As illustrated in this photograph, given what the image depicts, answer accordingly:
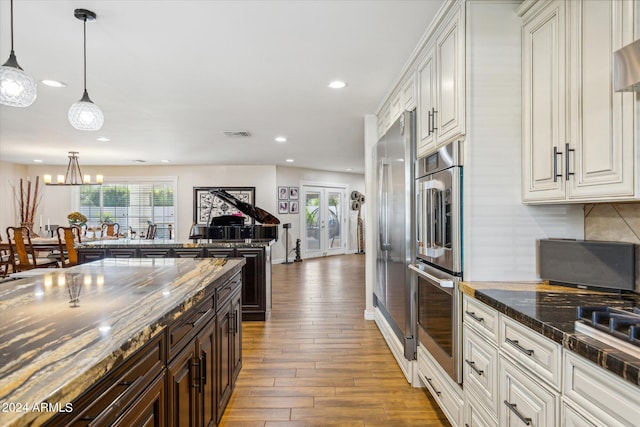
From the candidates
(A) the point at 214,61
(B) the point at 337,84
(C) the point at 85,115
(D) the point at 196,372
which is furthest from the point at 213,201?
(D) the point at 196,372

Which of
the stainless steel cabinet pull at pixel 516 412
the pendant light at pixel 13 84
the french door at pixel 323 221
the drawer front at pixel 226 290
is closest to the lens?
the stainless steel cabinet pull at pixel 516 412

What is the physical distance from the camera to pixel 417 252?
255 cm

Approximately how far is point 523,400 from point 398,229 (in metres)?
1.64

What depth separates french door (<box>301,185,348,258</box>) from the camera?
10.2 meters

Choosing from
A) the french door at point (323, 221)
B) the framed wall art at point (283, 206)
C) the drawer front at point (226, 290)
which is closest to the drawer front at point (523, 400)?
the drawer front at point (226, 290)

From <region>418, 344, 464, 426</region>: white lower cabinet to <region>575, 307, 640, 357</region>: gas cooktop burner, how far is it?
0.95 m

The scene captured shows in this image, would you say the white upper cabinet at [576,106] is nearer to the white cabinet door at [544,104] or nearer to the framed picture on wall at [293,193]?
the white cabinet door at [544,104]

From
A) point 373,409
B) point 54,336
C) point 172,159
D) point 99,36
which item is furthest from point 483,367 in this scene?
point 172,159

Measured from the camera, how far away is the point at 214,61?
2869 mm

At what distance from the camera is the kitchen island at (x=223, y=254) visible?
4.24 metres

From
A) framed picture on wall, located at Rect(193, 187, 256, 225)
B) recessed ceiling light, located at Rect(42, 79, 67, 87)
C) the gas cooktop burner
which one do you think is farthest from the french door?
the gas cooktop burner

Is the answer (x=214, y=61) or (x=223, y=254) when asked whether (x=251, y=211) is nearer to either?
(x=223, y=254)

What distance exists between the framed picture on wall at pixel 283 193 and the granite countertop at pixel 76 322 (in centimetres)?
717

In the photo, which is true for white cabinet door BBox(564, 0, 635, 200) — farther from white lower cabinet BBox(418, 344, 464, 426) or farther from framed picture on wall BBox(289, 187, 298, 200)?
framed picture on wall BBox(289, 187, 298, 200)
